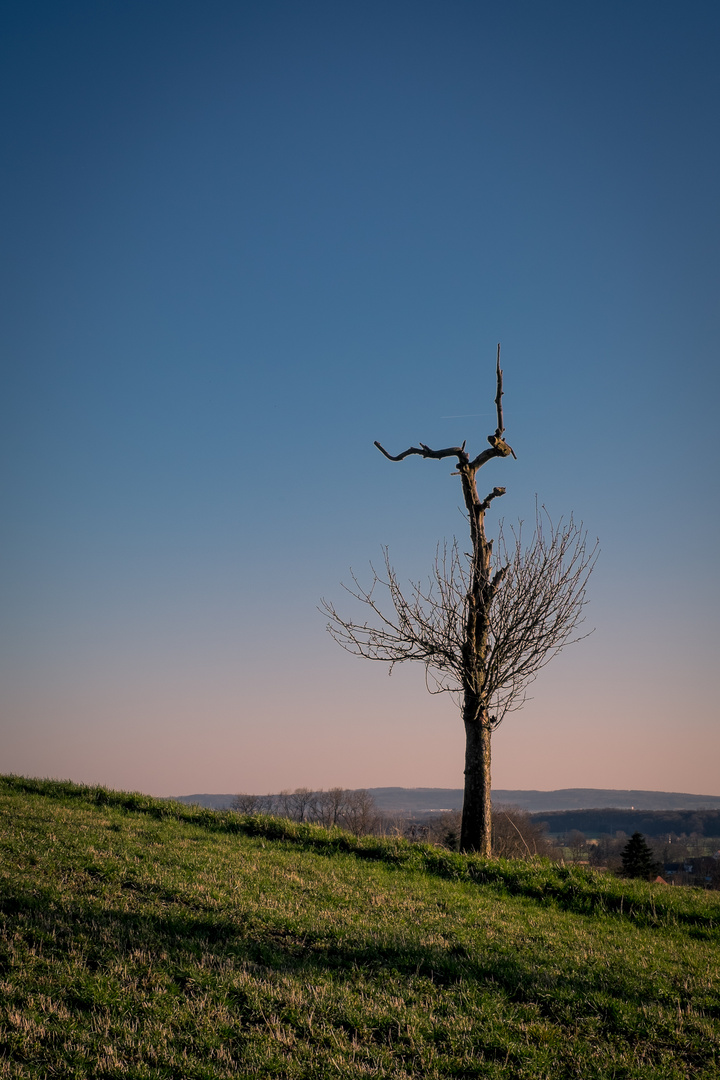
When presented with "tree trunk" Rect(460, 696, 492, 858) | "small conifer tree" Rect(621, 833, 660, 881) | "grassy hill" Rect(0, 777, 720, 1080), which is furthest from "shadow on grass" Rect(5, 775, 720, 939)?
"small conifer tree" Rect(621, 833, 660, 881)

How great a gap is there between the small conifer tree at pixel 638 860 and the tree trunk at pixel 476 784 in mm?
31746

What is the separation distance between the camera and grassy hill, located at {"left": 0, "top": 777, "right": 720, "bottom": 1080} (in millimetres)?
5285

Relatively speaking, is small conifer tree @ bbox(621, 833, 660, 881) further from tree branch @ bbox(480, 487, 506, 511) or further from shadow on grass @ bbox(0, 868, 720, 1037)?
shadow on grass @ bbox(0, 868, 720, 1037)

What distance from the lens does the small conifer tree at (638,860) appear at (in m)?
40.9

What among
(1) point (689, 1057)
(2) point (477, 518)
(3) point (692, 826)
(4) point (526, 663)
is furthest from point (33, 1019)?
(3) point (692, 826)

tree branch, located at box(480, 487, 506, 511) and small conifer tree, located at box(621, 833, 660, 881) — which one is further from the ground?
tree branch, located at box(480, 487, 506, 511)

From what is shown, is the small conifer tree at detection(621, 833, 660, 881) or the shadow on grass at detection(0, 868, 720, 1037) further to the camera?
the small conifer tree at detection(621, 833, 660, 881)

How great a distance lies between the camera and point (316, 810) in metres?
111

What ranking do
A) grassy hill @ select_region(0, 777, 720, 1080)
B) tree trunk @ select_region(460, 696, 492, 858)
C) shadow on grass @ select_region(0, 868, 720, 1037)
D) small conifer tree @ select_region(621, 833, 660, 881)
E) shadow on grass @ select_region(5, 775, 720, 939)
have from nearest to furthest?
grassy hill @ select_region(0, 777, 720, 1080) < shadow on grass @ select_region(0, 868, 720, 1037) < shadow on grass @ select_region(5, 775, 720, 939) < tree trunk @ select_region(460, 696, 492, 858) < small conifer tree @ select_region(621, 833, 660, 881)

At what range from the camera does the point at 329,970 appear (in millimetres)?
6914

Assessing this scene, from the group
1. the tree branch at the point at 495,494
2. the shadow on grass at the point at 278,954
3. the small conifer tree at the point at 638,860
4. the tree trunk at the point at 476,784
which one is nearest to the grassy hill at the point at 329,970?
the shadow on grass at the point at 278,954

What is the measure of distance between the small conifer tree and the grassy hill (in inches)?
1342

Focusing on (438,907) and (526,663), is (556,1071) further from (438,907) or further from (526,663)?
(526,663)

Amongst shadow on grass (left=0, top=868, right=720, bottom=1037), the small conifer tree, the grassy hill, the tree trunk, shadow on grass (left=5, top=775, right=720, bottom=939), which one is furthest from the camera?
the small conifer tree
